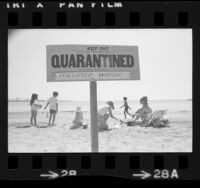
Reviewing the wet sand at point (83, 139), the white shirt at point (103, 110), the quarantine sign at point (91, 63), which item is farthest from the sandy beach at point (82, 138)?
the quarantine sign at point (91, 63)

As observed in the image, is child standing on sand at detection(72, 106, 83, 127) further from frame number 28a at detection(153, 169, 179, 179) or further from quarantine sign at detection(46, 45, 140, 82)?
frame number 28a at detection(153, 169, 179, 179)

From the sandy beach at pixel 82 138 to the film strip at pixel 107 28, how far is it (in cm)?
4

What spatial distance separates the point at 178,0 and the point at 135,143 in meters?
1.34

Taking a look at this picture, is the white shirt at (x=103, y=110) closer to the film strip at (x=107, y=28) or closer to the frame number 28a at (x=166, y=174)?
the film strip at (x=107, y=28)

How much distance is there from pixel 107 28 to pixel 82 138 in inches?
39.7

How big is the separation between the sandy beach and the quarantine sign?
13.7 inches

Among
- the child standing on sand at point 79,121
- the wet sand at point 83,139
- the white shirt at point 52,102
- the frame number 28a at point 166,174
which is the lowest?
the frame number 28a at point 166,174

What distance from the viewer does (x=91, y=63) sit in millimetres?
3643

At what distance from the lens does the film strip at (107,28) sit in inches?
144

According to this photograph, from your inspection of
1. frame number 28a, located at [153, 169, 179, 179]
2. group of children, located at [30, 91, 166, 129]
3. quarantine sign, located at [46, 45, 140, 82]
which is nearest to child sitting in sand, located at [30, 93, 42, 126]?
group of children, located at [30, 91, 166, 129]

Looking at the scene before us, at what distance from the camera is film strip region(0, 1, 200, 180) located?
144 inches

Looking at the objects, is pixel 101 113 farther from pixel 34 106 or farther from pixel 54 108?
pixel 34 106

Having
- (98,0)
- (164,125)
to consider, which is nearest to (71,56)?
(98,0)
